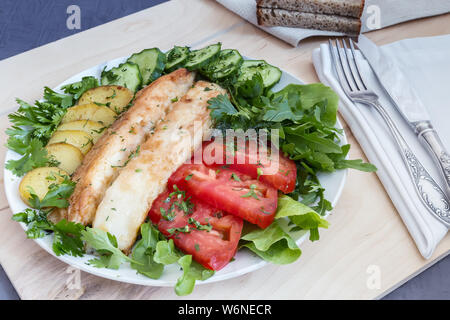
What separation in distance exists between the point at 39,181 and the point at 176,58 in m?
1.18

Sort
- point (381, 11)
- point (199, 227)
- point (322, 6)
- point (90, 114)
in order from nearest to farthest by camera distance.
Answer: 1. point (199, 227)
2. point (90, 114)
3. point (322, 6)
4. point (381, 11)

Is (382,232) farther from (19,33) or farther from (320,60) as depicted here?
(19,33)

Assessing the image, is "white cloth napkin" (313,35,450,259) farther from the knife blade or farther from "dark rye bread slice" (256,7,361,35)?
"dark rye bread slice" (256,7,361,35)

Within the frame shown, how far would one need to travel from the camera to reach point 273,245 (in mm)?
1953

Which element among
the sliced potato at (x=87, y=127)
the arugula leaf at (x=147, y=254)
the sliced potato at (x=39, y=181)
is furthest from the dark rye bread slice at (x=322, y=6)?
the arugula leaf at (x=147, y=254)

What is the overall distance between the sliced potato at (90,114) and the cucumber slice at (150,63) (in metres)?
0.39

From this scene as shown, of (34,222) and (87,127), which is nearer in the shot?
(34,222)

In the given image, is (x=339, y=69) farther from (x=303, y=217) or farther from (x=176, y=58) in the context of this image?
(x=303, y=217)

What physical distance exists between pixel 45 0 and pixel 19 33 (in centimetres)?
58

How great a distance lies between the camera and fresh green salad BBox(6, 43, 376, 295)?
6.22ft

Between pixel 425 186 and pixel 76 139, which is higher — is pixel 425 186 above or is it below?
below

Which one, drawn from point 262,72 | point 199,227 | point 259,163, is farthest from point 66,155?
point 262,72

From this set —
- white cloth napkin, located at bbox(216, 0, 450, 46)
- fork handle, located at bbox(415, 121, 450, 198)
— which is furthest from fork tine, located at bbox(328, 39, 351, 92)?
fork handle, located at bbox(415, 121, 450, 198)

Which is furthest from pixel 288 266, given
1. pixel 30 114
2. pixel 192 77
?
pixel 30 114
